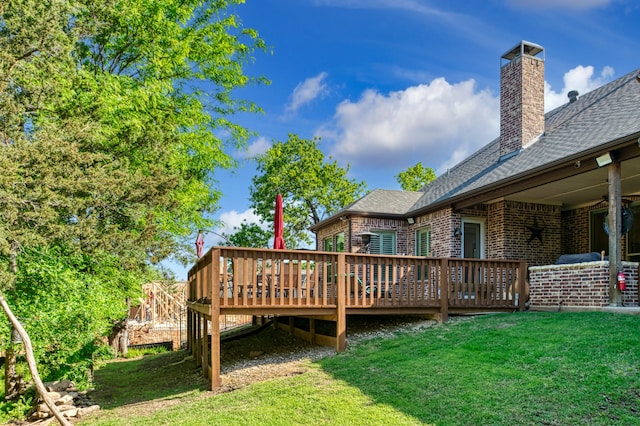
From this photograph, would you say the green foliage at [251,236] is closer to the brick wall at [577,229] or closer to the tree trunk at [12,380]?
the brick wall at [577,229]

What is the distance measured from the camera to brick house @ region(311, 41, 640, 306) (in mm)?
9164

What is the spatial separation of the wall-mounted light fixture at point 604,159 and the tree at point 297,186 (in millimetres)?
19258

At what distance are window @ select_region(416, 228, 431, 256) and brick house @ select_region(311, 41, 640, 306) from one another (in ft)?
0.10

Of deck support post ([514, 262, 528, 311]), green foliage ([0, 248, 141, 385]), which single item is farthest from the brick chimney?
green foliage ([0, 248, 141, 385])

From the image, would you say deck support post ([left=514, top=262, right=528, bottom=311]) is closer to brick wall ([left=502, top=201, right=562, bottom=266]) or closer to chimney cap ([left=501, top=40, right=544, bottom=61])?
brick wall ([left=502, top=201, right=562, bottom=266])

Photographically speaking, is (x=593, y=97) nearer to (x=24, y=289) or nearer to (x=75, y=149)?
(x=75, y=149)

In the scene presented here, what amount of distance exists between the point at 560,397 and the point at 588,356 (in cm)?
125

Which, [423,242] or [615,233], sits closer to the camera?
[615,233]

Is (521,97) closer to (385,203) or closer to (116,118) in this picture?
(385,203)

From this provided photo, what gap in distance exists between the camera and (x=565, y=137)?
35.8ft

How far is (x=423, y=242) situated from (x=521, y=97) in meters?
4.76

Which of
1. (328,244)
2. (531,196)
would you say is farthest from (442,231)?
(328,244)

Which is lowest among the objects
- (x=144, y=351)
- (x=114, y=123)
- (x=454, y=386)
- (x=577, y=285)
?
(x=144, y=351)

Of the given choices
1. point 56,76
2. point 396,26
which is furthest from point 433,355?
point 396,26
